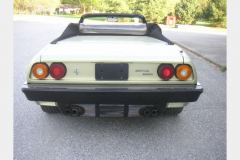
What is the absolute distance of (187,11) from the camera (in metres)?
27.5

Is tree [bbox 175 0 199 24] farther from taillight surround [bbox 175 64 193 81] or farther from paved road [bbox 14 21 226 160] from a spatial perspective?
taillight surround [bbox 175 64 193 81]

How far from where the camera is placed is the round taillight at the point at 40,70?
7.88 feet

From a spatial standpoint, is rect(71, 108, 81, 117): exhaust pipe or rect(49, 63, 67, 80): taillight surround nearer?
rect(49, 63, 67, 80): taillight surround

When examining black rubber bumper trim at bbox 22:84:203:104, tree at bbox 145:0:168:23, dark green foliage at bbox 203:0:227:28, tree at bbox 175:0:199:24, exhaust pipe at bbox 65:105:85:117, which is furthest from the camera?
tree at bbox 145:0:168:23

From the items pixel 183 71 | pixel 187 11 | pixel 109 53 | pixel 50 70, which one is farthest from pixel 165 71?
pixel 187 11

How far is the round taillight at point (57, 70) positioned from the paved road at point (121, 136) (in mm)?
802

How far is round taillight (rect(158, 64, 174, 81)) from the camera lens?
243cm

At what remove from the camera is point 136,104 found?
2447 mm

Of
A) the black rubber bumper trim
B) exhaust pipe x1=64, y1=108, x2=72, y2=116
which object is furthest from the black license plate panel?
exhaust pipe x1=64, y1=108, x2=72, y2=116

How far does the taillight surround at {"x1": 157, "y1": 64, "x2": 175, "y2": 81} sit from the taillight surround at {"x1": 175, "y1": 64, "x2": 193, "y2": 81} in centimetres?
6

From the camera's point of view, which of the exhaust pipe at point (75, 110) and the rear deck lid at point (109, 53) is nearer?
the rear deck lid at point (109, 53)

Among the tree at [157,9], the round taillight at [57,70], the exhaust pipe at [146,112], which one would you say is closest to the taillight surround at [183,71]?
the exhaust pipe at [146,112]

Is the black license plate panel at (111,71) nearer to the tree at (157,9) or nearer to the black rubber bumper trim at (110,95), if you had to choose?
the black rubber bumper trim at (110,95)

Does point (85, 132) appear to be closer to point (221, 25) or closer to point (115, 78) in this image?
point (115, 78)
